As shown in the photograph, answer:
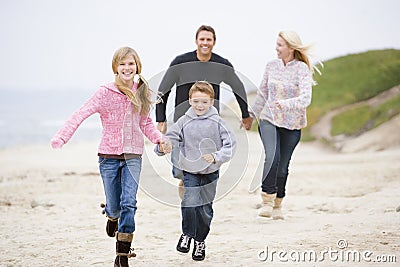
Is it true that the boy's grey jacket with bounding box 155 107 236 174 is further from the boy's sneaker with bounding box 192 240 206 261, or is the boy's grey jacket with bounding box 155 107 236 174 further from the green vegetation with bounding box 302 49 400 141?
the green vegetation with bounding box 302 49 400 141

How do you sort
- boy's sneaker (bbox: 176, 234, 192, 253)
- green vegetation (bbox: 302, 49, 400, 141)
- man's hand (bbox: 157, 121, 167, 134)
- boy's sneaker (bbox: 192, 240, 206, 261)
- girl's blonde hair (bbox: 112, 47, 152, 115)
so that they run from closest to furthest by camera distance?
girl's blonde hair (bbox: 112, 47, 152, 115) → boy's sneaker (bbox: 192, 240, 206, 261) → boy's sneaker (bbox: 176, 234, 192, 253) → man's hand (bbox: 157, 121, 167, 134) → green vegetation (bbox: 302, 49, 400, 141)

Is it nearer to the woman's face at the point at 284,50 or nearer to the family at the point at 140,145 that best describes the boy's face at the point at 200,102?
the family at the point at 140,145

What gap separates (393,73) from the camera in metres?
13.3

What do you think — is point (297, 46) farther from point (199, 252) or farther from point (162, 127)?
point (199, 252)

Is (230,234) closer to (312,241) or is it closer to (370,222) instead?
(312,241)

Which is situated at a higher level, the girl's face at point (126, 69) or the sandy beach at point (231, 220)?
the girl's face at point (126, 69)

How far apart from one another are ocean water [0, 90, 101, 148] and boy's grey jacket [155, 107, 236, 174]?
35.5ft

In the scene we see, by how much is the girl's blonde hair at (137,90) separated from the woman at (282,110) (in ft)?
5.21

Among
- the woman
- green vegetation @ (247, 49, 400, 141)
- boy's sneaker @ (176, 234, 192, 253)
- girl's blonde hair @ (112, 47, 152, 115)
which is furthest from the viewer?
green vegetation @ (247, 49, 400, 141)

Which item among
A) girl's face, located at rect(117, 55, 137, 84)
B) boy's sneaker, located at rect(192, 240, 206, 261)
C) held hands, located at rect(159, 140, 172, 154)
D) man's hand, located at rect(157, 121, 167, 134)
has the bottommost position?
boy's sneaker, located at rect(192, 240, 206, 261)

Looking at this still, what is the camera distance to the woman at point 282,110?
17.5 ft

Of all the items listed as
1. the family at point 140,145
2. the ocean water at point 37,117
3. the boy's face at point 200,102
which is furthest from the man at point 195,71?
the ocean water at point 37,117

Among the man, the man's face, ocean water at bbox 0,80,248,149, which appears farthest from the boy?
ocean water at bbox 0,80,248,149

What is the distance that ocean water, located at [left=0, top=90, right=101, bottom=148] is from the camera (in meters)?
16.7
